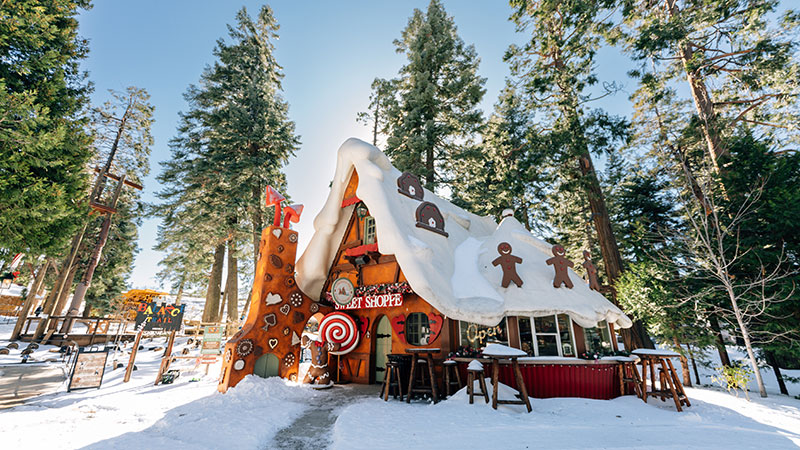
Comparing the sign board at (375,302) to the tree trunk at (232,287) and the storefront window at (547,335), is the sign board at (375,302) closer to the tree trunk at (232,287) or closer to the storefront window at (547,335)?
the storefront window at (547,335)

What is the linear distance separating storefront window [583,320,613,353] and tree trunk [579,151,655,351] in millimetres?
2934

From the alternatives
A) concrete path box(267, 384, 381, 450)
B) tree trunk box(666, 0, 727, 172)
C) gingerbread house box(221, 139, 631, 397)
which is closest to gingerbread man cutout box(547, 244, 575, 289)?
gingerbread house box(221, 139, 631, 397)

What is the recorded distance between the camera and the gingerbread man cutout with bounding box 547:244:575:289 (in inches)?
355

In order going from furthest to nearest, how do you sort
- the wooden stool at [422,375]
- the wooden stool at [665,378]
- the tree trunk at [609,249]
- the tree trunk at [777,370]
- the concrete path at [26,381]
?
the tree trunk at [609,249] < the tree trunk at [777,370] < the wooden stool at [422,375] < the wooden stool at [665,378] < the concrete path at [26,381]

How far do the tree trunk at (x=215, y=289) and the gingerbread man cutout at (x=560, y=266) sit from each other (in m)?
17.8

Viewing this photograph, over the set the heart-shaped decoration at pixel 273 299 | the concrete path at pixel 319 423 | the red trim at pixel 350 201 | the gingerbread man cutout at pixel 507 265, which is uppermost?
the red trim at pixel 350 201

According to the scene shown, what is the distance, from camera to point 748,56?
1170cm

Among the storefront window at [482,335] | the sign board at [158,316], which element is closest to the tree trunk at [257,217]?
the sign board at [158,316]

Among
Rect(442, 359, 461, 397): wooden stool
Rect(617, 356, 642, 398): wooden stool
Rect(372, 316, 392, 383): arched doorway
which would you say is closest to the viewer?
Rect(442, 359, 461, 397): wooden stool

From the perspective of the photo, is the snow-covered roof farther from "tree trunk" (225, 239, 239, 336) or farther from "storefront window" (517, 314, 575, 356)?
"tree trunk" (225, 239, 239, 336)

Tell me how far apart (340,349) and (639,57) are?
15.9 metres

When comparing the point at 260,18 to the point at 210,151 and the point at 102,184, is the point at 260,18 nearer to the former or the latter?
the point at 210,151

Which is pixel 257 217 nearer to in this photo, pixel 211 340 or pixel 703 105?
pixel 211 340

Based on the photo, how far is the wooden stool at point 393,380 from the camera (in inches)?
325
